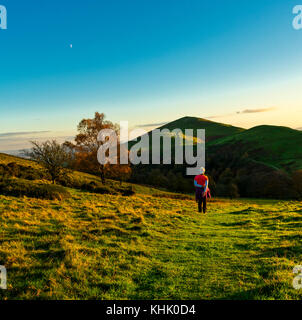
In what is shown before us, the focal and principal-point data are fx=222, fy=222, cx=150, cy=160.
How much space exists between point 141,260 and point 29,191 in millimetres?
17266

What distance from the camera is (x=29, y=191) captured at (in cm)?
2138

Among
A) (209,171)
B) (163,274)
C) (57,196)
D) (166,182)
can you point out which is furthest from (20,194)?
(209,171)

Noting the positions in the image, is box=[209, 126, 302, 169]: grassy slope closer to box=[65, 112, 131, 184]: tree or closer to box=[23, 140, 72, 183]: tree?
box=[65, 112, 131, 184]: tree

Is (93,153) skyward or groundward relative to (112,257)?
skyward

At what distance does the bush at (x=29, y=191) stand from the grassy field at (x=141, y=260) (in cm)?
766

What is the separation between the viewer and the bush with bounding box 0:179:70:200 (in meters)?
20.8

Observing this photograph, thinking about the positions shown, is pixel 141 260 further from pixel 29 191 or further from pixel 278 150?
pixel 278 150

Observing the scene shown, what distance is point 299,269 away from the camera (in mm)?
7168

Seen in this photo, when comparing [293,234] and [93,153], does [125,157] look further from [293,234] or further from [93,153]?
[293,234]

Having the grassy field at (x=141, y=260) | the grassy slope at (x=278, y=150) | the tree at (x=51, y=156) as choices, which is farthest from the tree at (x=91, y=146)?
the grassy slope at (x=278, y=150)

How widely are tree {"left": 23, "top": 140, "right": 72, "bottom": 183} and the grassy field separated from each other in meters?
20.3

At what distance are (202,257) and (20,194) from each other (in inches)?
727
